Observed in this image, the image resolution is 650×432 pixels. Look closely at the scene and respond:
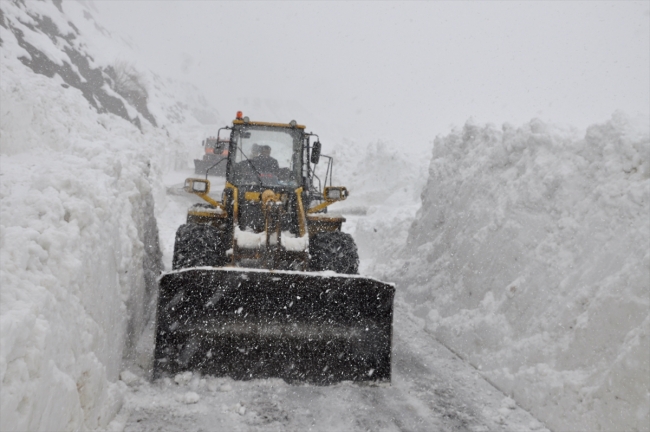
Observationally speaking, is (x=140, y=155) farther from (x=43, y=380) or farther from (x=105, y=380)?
(x=43, y=380)

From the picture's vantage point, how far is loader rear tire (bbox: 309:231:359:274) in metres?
6.01

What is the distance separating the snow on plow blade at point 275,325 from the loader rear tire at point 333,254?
1.14 m

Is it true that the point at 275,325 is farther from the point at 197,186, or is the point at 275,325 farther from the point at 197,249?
the point at 197,186

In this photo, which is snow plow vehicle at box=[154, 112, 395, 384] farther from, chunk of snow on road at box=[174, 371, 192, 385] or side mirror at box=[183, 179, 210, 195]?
side mirror at box=[183, 179, 210, 195]

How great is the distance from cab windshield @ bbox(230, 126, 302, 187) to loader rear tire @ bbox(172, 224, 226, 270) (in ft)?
3.59

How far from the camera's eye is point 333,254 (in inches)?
238

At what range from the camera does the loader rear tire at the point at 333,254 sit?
6.01 m

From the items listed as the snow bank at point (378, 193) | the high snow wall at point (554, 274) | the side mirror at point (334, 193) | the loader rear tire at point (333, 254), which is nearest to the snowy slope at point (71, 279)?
the loader rear tire at point (333, 254)

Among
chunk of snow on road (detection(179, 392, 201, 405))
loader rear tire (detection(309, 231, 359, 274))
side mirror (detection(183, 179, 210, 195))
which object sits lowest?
chunk of snow on road (detection(179, 392, 201, 405))

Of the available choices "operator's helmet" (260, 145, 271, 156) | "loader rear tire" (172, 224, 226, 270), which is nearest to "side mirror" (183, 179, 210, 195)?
"loader rear tire" (172, 224, 226, 270)

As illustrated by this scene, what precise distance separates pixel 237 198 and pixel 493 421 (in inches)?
146

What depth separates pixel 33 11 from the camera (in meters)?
25.1

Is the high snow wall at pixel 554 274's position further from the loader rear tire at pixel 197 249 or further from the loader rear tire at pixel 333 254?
the loader rear tire at pixel 197 249

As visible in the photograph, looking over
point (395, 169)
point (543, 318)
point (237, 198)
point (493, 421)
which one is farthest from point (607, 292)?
point (395, 169)
